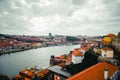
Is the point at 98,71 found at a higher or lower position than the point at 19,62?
higher

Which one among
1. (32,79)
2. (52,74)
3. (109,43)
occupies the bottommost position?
(32,79)

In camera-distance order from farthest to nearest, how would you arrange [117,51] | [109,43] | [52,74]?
[109,43] → [117,51] → [52,74]

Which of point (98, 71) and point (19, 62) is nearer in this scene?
point (98, 71)

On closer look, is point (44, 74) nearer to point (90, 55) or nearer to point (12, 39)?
point (90, 55)

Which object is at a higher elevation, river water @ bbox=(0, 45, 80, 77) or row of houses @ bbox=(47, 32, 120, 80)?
row of houses @ bbox=(47, 32, 120, 80)

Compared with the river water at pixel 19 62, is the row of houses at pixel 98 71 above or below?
above

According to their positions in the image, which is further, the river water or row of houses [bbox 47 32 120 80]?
the river water

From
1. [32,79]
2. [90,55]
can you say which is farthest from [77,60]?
[32,79]

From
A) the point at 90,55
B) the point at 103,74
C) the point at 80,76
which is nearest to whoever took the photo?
the point at 80,76

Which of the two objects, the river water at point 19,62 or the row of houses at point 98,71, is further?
the river water at point 19,62

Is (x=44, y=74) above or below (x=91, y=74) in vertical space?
below

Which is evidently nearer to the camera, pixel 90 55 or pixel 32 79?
pixel 90 55
